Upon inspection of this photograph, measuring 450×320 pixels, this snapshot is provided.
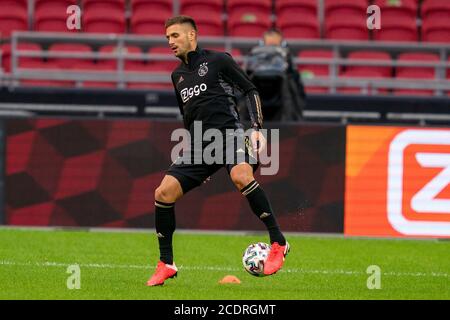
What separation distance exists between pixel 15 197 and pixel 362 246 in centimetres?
401

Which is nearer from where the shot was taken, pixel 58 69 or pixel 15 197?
pixel 15 197

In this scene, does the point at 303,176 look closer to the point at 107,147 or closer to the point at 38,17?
the point at 107,147

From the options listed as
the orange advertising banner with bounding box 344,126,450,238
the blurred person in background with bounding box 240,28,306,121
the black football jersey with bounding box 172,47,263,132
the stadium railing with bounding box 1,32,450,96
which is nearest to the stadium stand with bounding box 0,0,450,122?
the stadium railing with bounding box 1,32,450,96

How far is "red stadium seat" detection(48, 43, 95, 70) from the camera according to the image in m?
16.5

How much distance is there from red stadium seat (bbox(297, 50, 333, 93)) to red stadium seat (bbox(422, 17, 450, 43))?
70.7 inches

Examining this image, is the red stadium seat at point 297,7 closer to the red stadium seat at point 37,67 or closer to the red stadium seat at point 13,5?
the red stadium seat at point 37,67

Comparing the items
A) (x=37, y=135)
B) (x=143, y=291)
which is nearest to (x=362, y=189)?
(x=37, y=135)

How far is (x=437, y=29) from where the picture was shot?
1767 centimetres

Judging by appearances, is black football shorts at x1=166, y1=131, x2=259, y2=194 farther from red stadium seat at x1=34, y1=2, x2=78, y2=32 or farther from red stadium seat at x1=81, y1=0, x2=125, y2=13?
red stadium seat at x1=81, y1=0, x2=125, y2=13

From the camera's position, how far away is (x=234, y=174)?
8500mm

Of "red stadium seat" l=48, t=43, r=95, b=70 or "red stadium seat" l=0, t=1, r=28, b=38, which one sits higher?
"red stadium seat" l=0, t=1, r=28, b=38

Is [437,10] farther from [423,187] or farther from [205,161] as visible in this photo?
[205,161]

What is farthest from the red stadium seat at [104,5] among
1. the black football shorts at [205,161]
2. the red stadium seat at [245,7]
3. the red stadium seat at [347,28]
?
the black football shorts at [205,161]

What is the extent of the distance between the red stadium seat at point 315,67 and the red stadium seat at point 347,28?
69cm
